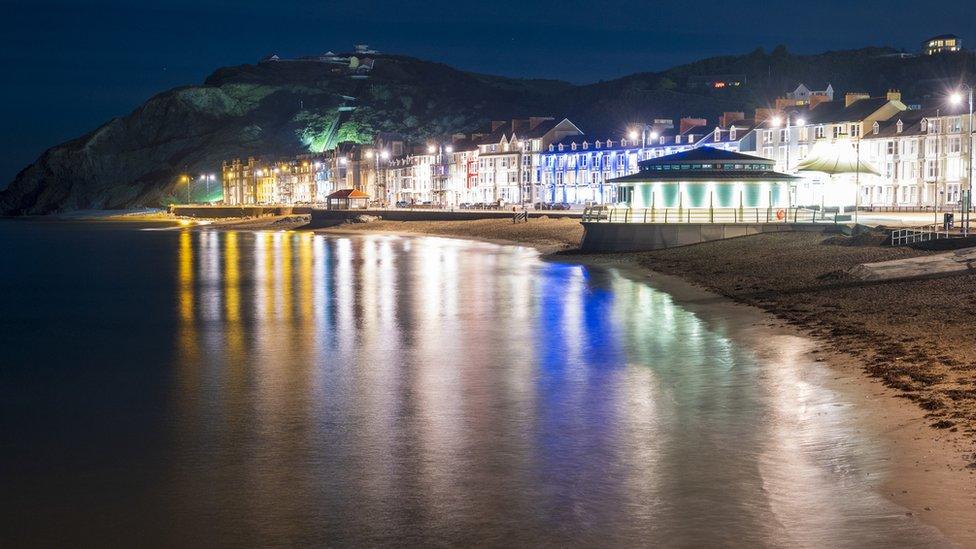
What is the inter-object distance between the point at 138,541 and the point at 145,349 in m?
18.0

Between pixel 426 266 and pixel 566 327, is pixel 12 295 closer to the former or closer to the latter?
pixel 426 266

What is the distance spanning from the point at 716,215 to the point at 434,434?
4492 cm

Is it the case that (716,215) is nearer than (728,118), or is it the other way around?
(716,215)

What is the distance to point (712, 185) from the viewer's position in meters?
63.3

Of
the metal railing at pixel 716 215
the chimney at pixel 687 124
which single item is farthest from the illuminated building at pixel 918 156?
the metal railing at pixel 716 215

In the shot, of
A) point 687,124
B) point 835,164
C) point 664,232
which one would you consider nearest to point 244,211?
point 687,124

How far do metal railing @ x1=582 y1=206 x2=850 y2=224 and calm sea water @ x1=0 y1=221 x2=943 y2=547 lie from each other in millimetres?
22731

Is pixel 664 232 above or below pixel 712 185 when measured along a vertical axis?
below

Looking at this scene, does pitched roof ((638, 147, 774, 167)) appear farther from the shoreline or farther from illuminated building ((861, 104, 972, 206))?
the shoreline

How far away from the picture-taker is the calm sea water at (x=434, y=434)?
12.5 m

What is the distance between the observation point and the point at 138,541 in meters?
12.2

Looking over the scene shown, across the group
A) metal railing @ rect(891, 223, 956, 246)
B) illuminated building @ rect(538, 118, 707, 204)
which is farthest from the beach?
illuminated building @ rect(538, 118, 707, 204)

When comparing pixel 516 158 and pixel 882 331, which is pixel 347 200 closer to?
pixel 516 158

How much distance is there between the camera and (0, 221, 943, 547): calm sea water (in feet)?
41.1
